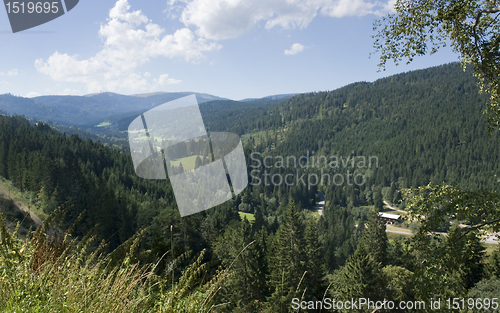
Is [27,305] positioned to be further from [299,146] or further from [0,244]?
[299,146]

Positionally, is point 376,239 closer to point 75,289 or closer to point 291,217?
point 291,217

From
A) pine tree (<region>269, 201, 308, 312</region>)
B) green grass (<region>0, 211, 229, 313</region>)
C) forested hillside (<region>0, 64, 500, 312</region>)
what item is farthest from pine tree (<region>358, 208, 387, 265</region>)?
green grass (<region>0, 211, 229, 313</region>)

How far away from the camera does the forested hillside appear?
394 cm

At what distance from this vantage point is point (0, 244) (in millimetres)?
3139

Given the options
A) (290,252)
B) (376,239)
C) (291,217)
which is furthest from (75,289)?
(376,239)

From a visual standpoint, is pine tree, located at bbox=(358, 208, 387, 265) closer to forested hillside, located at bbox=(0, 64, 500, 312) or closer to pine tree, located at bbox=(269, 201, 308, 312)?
forested hillside, located at bbox=(0, 64, 500, 312)

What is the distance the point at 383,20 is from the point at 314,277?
59.8 feet

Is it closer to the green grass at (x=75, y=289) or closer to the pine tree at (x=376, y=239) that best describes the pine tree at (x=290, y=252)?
the pine tree at (x=376, y=239)

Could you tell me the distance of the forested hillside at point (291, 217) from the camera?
12.9 feet

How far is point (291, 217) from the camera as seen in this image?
65.7 feet

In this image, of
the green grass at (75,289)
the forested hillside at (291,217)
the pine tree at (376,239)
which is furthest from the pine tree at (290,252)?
the green grass at (75,289)

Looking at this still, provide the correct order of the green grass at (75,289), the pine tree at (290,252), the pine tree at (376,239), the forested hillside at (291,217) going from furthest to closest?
the pine tree at (376,239)
the pine tree at (290,252)
the forested hillside at (291,217)
the green grass at (75,289)

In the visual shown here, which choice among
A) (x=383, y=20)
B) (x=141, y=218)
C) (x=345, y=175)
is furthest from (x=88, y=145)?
(x=345, y=175)

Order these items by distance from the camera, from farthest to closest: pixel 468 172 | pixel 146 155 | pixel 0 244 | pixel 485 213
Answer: pixel 468 172, pixel 146 155, pixel 485 213, pixel 0 244
